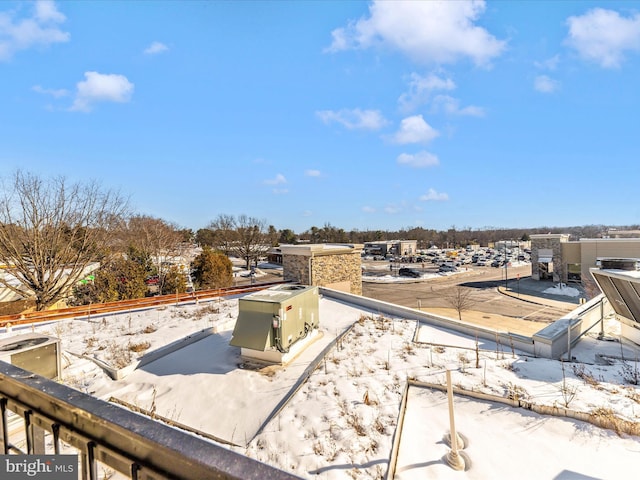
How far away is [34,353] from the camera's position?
6598mm

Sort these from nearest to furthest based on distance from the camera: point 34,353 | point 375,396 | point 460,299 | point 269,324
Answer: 1. point 34,353
2. point 375,396
3. point 269,324
4. point 460,299

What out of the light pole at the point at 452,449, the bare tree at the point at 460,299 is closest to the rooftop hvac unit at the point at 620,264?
the light pole at the point at 452,449

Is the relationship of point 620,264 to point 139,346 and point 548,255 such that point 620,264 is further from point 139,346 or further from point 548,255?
point 548,255

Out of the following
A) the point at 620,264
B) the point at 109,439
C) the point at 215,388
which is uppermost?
the point at 109,439

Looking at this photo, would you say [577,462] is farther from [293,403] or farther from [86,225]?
[86,225]

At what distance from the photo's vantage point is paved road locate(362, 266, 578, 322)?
25.2 metres

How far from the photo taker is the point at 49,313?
12.4 m

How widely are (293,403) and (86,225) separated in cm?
1620

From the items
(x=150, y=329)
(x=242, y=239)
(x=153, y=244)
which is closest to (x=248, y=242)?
(x=242, y=239)

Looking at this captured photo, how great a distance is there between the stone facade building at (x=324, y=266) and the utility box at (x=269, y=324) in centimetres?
776

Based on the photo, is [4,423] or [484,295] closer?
[4,423]

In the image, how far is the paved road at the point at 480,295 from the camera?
82.8 feet

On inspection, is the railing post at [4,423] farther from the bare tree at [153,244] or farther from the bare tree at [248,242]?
the bare tree at [248,242]

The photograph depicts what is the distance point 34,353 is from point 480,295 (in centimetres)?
3357
